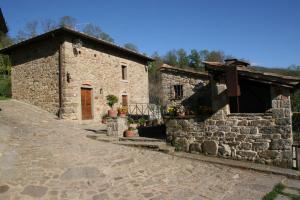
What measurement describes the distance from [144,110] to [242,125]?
1140 centimetres

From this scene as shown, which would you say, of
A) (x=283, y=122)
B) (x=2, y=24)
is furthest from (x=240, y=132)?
(x=2, y=24)

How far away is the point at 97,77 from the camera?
15539 millimetres

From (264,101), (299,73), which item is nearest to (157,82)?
(299,73)

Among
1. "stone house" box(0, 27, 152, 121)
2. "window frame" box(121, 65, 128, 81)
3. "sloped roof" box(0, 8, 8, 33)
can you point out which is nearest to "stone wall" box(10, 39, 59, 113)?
"stone house" box(0, 27, 152, 121)

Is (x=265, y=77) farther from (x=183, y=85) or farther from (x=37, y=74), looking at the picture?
(x=37, y=74)

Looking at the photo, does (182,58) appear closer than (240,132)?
No

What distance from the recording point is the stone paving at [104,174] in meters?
5.19

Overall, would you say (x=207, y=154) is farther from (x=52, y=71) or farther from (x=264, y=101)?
(x=52, y=71)

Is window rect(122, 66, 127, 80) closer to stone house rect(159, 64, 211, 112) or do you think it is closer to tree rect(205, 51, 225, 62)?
stone house rect(159, 64, 211, 112)

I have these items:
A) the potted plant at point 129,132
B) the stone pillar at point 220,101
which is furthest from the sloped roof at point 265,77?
the potted plant at point 129,132

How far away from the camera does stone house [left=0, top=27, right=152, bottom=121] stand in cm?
1357

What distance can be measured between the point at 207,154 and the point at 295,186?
8.95ft

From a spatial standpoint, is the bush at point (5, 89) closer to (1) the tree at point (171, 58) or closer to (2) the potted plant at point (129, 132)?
(2) the potted plant at point (129, 132)

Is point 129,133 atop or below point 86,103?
below
